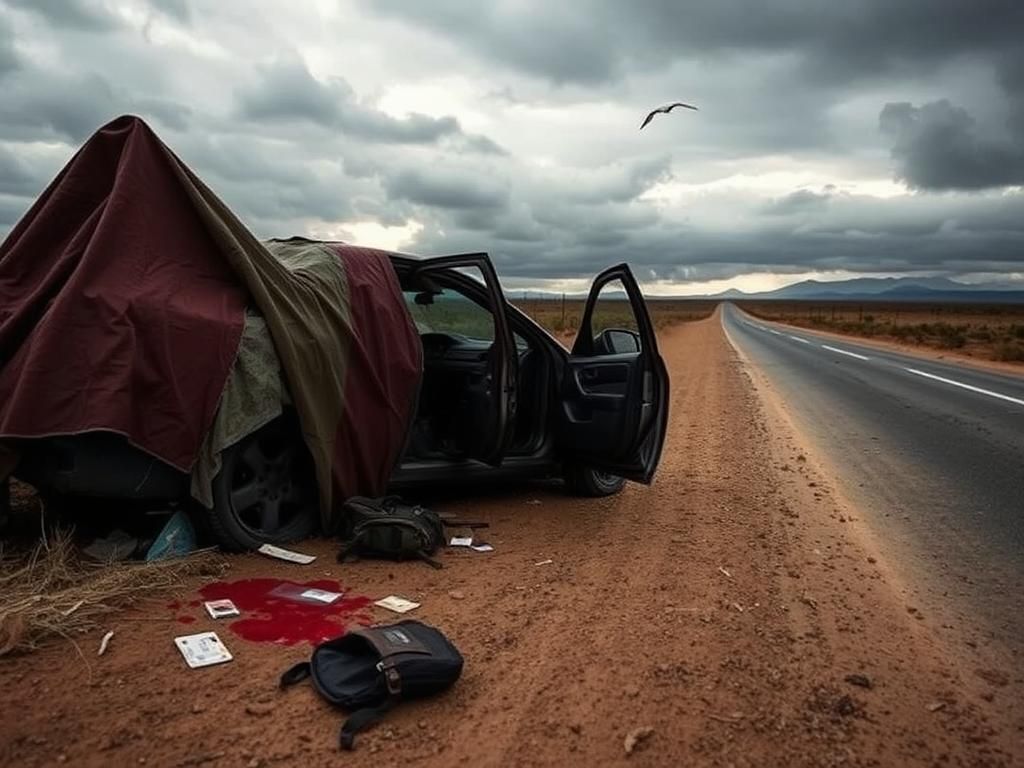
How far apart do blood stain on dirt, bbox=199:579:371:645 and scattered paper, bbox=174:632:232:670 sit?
132mm

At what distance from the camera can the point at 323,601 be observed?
12.7 ft

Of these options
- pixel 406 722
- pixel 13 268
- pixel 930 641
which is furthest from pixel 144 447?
pixel 930 641

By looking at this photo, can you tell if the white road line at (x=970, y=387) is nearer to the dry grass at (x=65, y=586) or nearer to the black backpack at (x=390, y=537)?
the black backpack at (x=390, y=537)

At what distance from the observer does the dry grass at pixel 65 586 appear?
3305 mm

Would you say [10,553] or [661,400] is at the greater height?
[661,400]

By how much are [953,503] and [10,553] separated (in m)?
6.17

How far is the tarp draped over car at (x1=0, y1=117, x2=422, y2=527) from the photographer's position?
382 cm

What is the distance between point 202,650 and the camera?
3.26 meters

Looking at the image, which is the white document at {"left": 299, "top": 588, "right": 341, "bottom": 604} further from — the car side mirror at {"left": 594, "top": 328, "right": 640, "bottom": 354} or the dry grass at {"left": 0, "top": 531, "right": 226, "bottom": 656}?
the car side mirror at {"left": 594, "top": 328, "right": 640, "bottom": 354}

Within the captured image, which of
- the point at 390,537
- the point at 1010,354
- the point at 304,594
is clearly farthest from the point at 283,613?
the point at 1010,354

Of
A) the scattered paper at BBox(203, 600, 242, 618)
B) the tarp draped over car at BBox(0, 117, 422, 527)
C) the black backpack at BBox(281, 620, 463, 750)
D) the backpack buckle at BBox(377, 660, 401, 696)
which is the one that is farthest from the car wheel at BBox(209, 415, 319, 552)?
the backpack buckle at BBox(377, 660, 401, 696)

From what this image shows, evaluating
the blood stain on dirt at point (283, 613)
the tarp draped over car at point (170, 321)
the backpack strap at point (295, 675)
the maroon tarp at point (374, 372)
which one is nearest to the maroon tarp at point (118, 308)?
the tarp draped over car at point (170, 321)

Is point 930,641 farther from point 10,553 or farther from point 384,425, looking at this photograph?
point 10,553

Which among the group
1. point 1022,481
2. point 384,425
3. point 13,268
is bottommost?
point 1022,481
